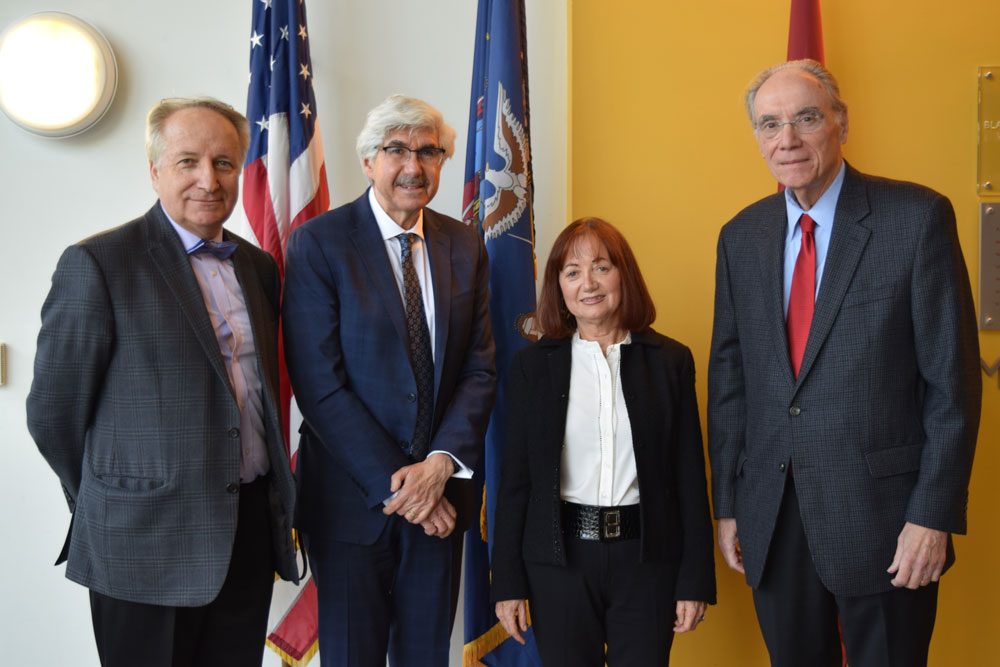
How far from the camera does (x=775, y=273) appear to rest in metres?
1.84

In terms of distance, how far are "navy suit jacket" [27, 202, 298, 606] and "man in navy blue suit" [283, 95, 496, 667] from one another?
30 centimetres

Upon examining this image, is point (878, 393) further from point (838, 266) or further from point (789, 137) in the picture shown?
point (789, 137)

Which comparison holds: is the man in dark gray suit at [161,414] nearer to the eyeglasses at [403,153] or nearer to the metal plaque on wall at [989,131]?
the eyeglasses at [403,153]

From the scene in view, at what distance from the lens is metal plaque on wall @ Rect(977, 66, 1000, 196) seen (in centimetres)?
282

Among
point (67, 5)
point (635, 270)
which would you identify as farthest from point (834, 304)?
point (67, 5)

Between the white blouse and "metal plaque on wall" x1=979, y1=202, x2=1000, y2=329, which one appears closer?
the white blouse

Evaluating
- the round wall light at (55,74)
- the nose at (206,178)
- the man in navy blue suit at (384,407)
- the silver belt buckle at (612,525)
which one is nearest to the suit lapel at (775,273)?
the silver belt buckle at (612,525)

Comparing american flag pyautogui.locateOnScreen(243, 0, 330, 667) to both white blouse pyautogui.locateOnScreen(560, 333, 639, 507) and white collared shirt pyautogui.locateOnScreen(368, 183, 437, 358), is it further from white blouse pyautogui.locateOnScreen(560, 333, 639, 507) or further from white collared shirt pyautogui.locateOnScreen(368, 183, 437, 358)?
white blouse pyautogui.locateOnScreen(560, 333, 639, 507)

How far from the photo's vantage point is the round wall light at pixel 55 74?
2.68 metres

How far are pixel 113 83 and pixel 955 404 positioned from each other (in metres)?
2.82

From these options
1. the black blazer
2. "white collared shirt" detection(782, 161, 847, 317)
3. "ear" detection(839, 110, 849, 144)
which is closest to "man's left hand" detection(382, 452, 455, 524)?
the black blazer

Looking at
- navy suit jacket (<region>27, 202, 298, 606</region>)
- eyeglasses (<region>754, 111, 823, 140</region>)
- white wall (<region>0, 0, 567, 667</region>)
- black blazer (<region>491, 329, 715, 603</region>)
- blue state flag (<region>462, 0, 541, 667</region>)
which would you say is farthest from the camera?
white wall (<region>0, 0, 567, 667</region>)

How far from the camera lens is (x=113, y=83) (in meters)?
2.77

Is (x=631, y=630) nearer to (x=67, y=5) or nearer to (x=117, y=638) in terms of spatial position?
(x=117, y=638)
